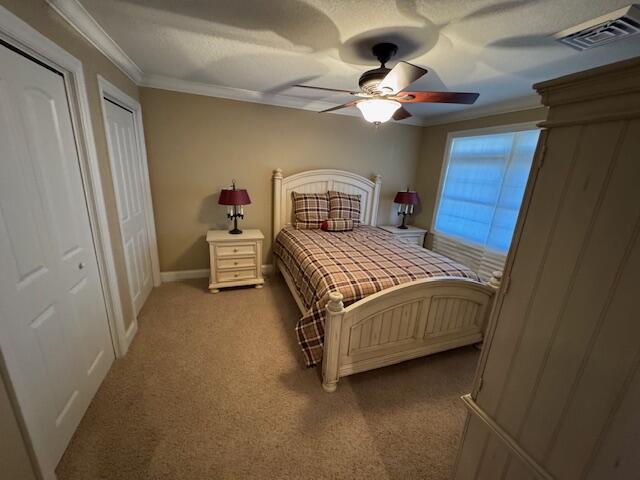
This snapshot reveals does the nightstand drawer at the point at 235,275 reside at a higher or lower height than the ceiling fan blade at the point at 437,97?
lower

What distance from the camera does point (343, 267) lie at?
6.68ft

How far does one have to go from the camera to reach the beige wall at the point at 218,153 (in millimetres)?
2846

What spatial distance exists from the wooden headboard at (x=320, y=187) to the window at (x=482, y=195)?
978mm

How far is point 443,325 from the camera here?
6.57 ft

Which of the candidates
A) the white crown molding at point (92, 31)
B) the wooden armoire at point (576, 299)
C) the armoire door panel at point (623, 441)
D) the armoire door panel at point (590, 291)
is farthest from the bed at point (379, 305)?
the white crown molding at point (92, 31)

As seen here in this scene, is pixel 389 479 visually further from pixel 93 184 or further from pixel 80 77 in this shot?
pixel 80 77

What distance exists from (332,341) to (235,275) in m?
1.77

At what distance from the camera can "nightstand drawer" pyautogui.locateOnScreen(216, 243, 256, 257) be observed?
2912mm

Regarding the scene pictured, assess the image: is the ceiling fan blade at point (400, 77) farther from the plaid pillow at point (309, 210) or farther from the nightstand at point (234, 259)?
the nightstand at point (234, 259)

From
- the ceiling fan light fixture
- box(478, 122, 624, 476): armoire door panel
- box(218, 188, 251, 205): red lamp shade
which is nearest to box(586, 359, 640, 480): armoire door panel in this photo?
box(478, 122, 624, 476): armoire door panel

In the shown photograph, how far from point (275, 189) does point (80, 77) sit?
200cm

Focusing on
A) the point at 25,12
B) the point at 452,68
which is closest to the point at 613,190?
the point at 452,68

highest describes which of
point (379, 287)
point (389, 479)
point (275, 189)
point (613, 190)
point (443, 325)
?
point (613, 190)

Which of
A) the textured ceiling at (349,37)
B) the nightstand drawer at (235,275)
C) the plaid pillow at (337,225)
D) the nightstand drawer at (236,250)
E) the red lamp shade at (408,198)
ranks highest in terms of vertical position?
the textured ceiling at (349,37)
